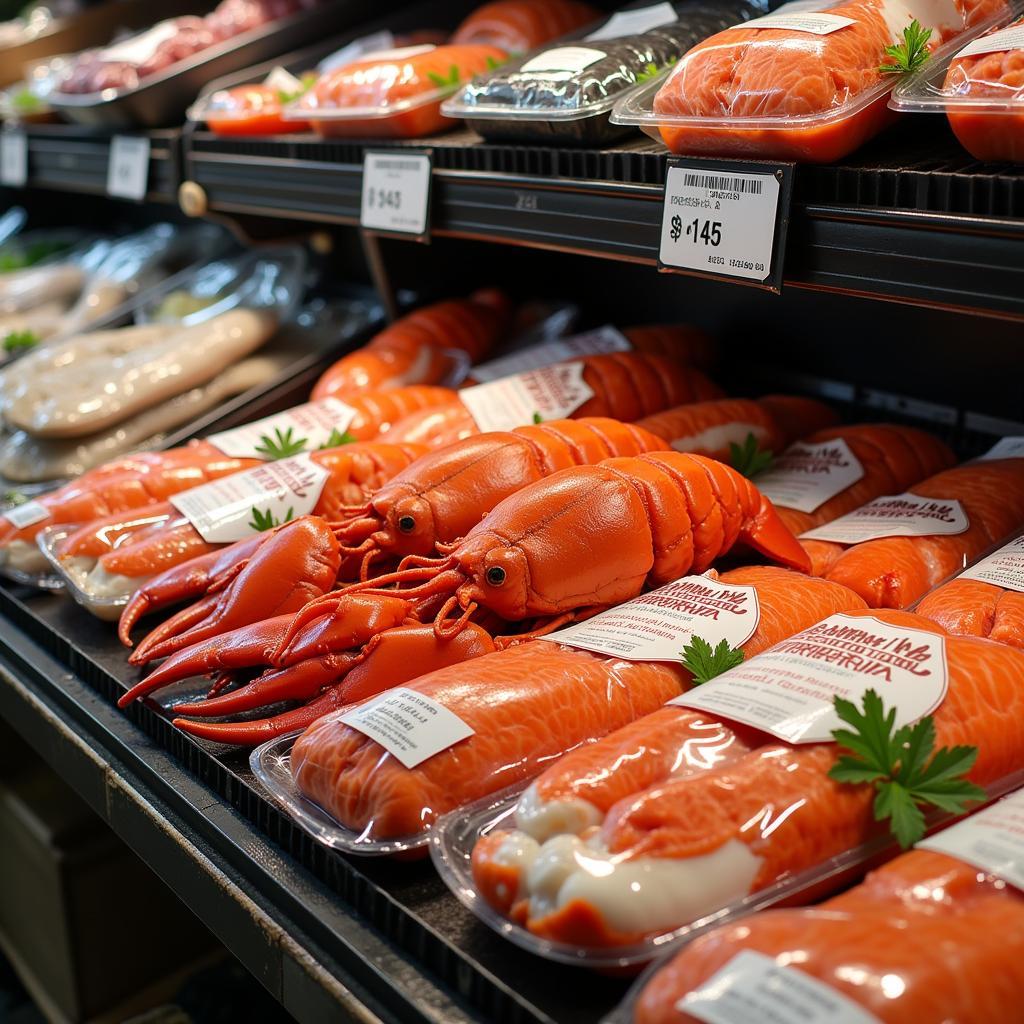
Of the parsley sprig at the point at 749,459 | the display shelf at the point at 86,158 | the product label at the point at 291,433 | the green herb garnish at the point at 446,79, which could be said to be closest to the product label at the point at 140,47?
the display shelf at the point at 86,158

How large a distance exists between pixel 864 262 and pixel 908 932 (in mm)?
788

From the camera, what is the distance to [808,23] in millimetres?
1516

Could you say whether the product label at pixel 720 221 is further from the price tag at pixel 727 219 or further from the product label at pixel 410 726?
the product label at pixel 410 726

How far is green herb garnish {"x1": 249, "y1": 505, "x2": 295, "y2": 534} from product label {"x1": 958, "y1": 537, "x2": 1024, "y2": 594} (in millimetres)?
1021

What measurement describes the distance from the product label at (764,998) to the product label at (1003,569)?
743 millimetres

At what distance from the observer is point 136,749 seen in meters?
1.53

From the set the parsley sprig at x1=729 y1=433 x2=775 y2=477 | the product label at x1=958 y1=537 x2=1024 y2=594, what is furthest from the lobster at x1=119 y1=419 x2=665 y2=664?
the product label at x1=958 y1=537 x2=1024 y2=594

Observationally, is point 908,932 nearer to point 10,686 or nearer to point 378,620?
point 378,620

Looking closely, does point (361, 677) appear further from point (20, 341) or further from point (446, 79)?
point (20, 341)

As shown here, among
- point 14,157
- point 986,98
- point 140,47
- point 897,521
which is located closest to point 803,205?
point 986,98

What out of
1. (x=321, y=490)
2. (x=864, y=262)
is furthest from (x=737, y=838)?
(x=321, y=490)

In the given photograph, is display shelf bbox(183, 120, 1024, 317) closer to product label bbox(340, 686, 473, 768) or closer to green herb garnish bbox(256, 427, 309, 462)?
green herb garnish bbox(256, 427, 309, 462)

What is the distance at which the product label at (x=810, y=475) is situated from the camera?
185 centimetres

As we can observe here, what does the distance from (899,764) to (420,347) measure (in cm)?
175
